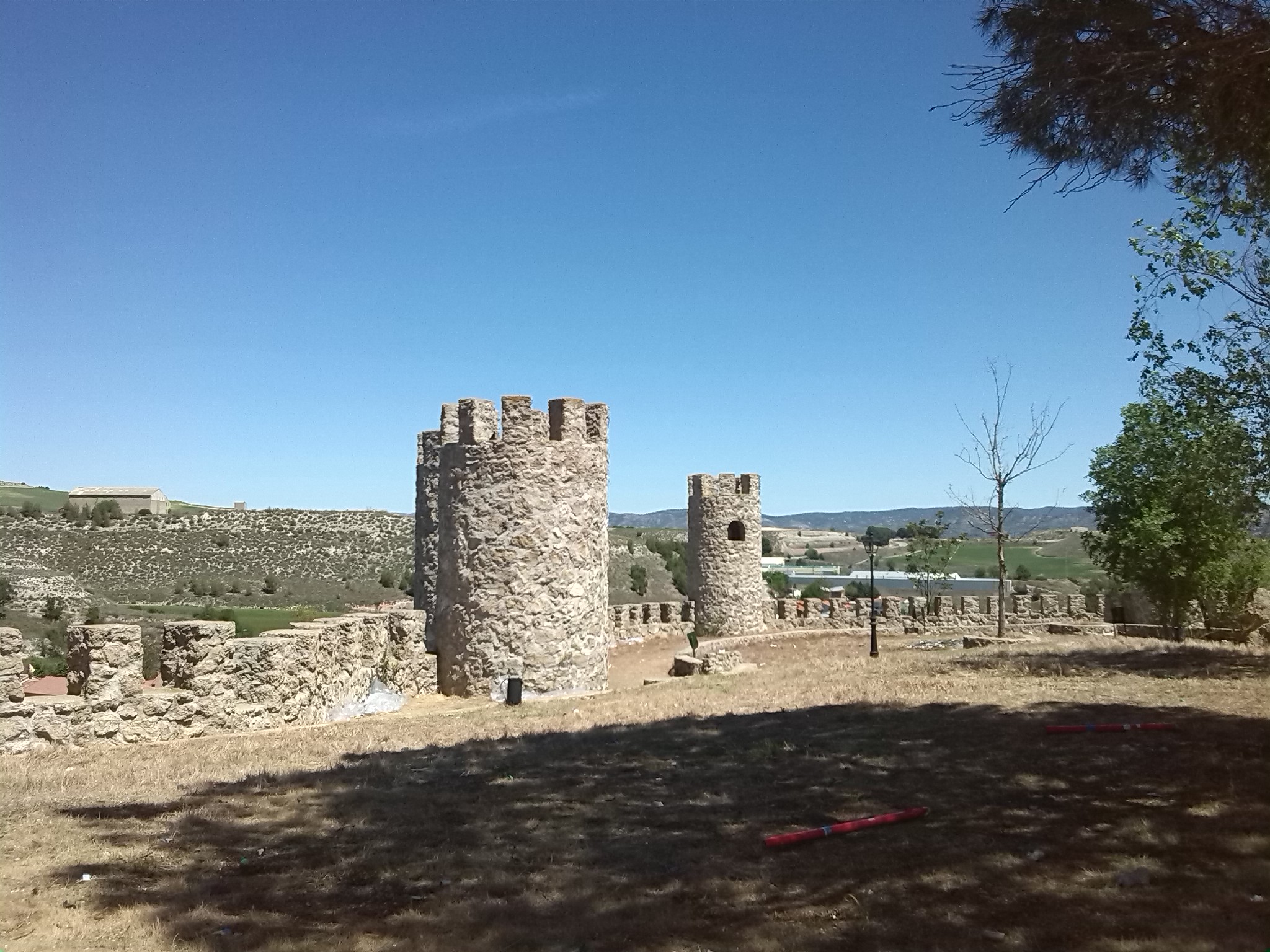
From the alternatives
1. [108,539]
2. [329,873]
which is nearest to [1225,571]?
[329,873]

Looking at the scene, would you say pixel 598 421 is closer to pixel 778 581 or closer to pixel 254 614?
pixel 254 614

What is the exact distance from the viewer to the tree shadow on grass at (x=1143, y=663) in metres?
13.1

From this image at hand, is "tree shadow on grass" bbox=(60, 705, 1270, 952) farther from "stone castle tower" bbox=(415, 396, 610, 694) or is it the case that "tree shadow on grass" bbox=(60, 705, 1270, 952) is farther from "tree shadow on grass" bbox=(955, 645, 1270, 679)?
"stone castle tower" bbox=(415, 396, 610, 694)

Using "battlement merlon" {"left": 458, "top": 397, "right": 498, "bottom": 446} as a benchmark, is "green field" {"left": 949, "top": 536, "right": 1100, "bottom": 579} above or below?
below

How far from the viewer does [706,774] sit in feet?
25.8

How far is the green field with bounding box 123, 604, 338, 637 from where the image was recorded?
31.4 metres

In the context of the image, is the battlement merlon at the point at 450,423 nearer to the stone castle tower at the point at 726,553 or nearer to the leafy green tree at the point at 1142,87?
the stone castle tower at the point at 726,553

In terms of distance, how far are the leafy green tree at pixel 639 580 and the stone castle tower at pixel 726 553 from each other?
2841cm

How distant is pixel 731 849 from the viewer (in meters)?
5.68

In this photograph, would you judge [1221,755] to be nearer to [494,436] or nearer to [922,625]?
[494,436]

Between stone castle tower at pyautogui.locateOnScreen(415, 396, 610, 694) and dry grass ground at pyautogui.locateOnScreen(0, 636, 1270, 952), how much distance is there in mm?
4190

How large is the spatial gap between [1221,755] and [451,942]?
6321 millimetres

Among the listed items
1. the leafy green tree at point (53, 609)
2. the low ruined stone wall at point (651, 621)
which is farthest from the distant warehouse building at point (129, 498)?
the low ruined stone wall at point (651, 621)

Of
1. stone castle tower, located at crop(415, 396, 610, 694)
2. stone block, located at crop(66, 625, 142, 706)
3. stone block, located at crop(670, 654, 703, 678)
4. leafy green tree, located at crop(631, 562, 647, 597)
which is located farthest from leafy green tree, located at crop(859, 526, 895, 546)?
leafy green tree, located at crop(631, 562, 647, 597)
